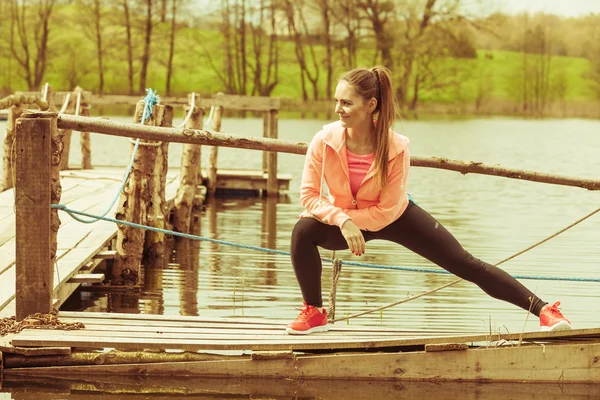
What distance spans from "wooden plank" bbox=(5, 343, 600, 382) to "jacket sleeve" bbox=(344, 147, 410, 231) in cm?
72

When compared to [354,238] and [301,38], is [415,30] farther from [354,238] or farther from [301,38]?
[354,238]

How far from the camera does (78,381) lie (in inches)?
218

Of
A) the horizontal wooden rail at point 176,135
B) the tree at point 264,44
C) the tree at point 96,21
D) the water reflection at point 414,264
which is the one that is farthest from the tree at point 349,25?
the horizontal wooden rail at point 176,135

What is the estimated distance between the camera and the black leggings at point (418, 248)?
5391 millimetres

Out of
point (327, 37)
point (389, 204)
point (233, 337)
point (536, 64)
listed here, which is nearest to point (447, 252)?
point (389, 204)

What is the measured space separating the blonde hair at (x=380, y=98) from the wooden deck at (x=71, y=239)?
238cm

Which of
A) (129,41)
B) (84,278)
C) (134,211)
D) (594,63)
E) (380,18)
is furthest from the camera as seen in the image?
(594,63)

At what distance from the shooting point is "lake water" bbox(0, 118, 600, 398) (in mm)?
8164

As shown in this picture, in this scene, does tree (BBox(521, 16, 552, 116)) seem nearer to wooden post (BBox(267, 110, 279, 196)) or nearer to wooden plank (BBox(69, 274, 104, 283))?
wooden post (BBox(267, 110, 279, 196))

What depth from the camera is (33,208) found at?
Answer: 5699 mm

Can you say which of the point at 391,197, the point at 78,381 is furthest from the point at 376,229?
the point at 78,381

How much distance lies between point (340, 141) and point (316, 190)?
0.92ft

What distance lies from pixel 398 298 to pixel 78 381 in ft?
12.8

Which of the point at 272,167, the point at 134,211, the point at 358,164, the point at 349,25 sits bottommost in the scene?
the point at 272,167
